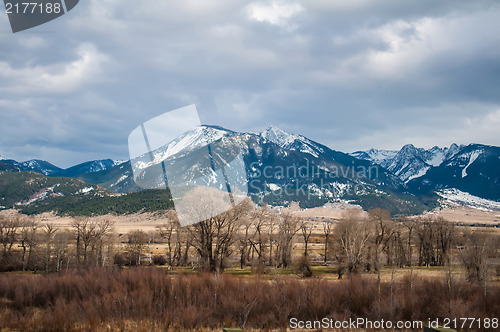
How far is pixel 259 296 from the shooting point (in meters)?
31.3

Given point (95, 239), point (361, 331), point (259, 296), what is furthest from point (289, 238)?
point (361, 331)

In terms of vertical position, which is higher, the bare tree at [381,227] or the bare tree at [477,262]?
the bare tree at [381,227]

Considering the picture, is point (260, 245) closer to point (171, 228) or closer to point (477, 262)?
point (171, 228)

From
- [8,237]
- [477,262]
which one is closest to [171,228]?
[8,237]

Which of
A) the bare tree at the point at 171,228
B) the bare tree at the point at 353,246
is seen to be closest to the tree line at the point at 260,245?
the bare tree at the point at 353,246

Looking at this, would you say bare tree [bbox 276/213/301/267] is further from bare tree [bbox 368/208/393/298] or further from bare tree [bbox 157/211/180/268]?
bare tree [bbox 157/211/180/268]

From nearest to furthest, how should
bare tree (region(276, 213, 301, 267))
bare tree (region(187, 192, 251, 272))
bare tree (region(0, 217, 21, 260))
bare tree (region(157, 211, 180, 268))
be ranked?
bare tree (region(187, 192, 251, 272)) → bare tree (region(157, 211, 180, 268)) → bare tree (region(276, 213, 301, 267)) → bare tree (region(0, 217, 21, 260))

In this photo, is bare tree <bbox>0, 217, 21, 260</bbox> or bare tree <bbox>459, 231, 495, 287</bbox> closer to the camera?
bare tree <bbox>459, 231, 495, 287</bbox>

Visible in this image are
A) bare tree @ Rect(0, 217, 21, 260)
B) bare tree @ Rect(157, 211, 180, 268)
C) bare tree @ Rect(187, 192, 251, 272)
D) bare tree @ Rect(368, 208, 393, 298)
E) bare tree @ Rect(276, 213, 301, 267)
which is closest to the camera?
bare tree @ Rect(187, 192, 251, 272)

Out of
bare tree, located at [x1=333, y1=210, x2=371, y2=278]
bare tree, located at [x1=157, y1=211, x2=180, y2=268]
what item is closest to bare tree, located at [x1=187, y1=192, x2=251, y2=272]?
bare tree, located at [x1=157, y1=211, x2=180, y2=268]

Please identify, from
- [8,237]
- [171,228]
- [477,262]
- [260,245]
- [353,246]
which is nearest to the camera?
[477,262]

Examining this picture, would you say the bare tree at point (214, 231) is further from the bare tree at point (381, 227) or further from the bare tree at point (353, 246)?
the bare tree at point (381, 227)

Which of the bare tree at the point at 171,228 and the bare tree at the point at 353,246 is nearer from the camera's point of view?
the bare tree at the point at 353,246

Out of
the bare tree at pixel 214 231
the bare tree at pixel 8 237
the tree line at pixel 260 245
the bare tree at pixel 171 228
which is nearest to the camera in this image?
the bare tree at pixel 214 231
